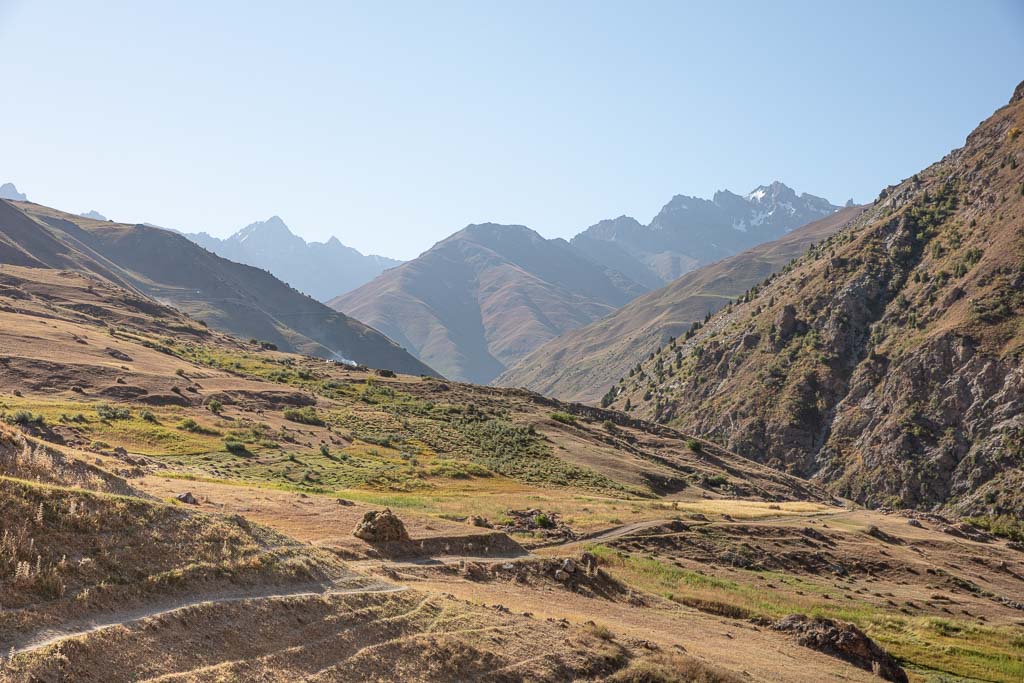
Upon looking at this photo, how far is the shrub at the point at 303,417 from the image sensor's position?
263ft

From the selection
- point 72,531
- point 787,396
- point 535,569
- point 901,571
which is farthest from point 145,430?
point 787,396

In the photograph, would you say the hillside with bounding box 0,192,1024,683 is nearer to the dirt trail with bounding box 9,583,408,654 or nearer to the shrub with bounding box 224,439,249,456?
the dirt trail with bounding box 9,583,408,654

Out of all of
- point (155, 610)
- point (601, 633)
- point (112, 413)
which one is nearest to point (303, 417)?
point (112, 413)

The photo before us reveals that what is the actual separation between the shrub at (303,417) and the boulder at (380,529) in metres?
51.1

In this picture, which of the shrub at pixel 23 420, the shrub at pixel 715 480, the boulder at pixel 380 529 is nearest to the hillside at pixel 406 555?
the shrub at pixel 23 420

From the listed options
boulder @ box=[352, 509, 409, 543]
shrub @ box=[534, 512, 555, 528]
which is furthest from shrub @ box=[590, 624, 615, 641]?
shrub @ box=[534, 512, 555, 528]

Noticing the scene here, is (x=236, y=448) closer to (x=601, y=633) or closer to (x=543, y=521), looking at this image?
(x=543, y=521)

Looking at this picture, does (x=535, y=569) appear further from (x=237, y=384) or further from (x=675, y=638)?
(x=237, y=384)

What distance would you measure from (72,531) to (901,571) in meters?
50.4

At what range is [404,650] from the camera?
68.0 ft

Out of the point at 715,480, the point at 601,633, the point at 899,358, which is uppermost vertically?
the point at 899,358

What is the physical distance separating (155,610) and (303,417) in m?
64.9

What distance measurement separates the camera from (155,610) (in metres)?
17.8

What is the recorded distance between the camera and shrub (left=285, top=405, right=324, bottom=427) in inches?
3153
